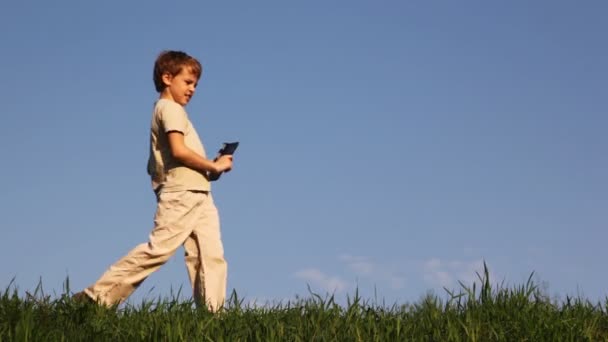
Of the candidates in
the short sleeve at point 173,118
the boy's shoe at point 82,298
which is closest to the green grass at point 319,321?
the boy's shoe at point 82,298

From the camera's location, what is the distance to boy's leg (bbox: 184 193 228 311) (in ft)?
22.4

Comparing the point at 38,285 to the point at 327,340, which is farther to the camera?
the point at 38,285

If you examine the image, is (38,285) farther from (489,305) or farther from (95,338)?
(489,305)

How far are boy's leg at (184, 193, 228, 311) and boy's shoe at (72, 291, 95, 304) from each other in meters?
0.81

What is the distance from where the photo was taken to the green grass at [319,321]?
211 inches

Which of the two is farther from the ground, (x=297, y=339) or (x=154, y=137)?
(x=154, y=137)

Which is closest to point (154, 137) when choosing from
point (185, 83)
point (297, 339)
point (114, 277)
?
point (185, 83)

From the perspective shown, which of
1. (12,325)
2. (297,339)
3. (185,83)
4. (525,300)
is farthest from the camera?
(185,83)

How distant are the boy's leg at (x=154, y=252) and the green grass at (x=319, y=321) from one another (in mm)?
198

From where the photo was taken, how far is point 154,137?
690cm

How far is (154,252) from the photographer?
21.5 ft

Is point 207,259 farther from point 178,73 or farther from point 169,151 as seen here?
point 178,73

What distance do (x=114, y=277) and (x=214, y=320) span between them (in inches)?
39.7

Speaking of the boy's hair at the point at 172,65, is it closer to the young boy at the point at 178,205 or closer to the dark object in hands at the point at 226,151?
the young boy at the point at 178,205
